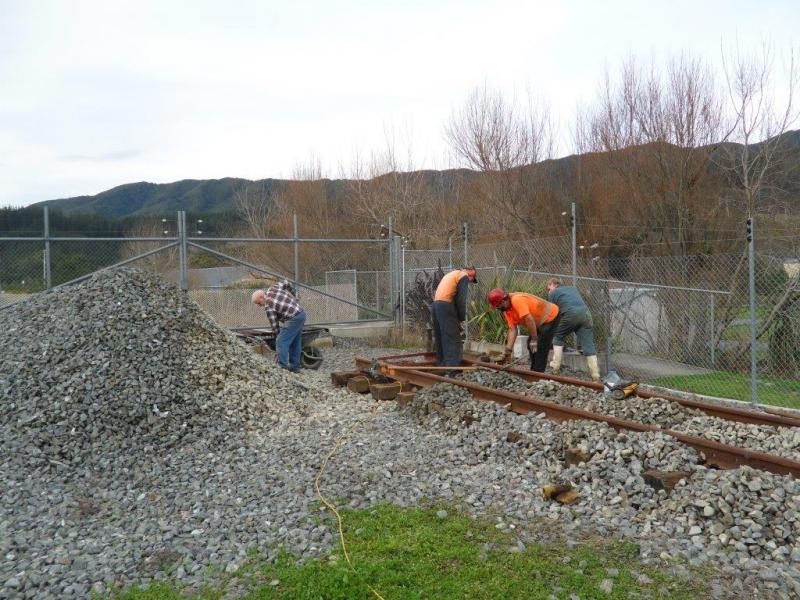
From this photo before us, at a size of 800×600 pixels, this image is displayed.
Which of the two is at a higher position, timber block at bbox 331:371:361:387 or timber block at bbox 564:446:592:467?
timber block at bbox 564:446:592:467

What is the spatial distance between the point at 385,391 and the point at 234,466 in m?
3.24

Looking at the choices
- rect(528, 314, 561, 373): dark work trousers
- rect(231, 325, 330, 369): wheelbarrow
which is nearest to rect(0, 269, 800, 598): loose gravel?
rect(528, 314, 561, 373): dark work trousers

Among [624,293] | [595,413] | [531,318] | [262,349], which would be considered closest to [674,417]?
[595,413]

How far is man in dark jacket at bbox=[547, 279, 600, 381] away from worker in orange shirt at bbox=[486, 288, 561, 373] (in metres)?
0.19

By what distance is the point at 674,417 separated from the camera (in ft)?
24.0

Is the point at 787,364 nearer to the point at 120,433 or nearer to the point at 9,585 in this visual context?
the point at 120,433

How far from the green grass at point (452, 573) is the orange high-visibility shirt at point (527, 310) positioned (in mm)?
5901

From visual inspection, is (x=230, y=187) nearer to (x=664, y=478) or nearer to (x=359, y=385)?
(x=359, y=385)

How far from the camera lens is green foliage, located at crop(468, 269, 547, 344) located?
13.9 m

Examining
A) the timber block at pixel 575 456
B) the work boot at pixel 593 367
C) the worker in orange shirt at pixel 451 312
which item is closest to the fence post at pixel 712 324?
the work boot at pixel 593 367

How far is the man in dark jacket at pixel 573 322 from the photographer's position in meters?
11.0

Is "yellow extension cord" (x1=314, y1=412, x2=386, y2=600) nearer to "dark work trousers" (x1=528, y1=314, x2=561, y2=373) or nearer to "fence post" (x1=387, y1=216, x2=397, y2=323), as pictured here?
"dark work trousers" (x1=528, y1=314, x2=561, y2=373)

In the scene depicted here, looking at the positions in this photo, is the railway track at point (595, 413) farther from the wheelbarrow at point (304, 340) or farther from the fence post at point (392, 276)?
the fence post at point (392, 276)

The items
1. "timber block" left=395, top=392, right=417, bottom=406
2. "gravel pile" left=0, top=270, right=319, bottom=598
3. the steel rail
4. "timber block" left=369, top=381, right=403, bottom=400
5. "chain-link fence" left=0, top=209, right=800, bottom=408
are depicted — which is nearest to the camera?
"gravel pile" left=0, top=270, right=319, bottom=598
